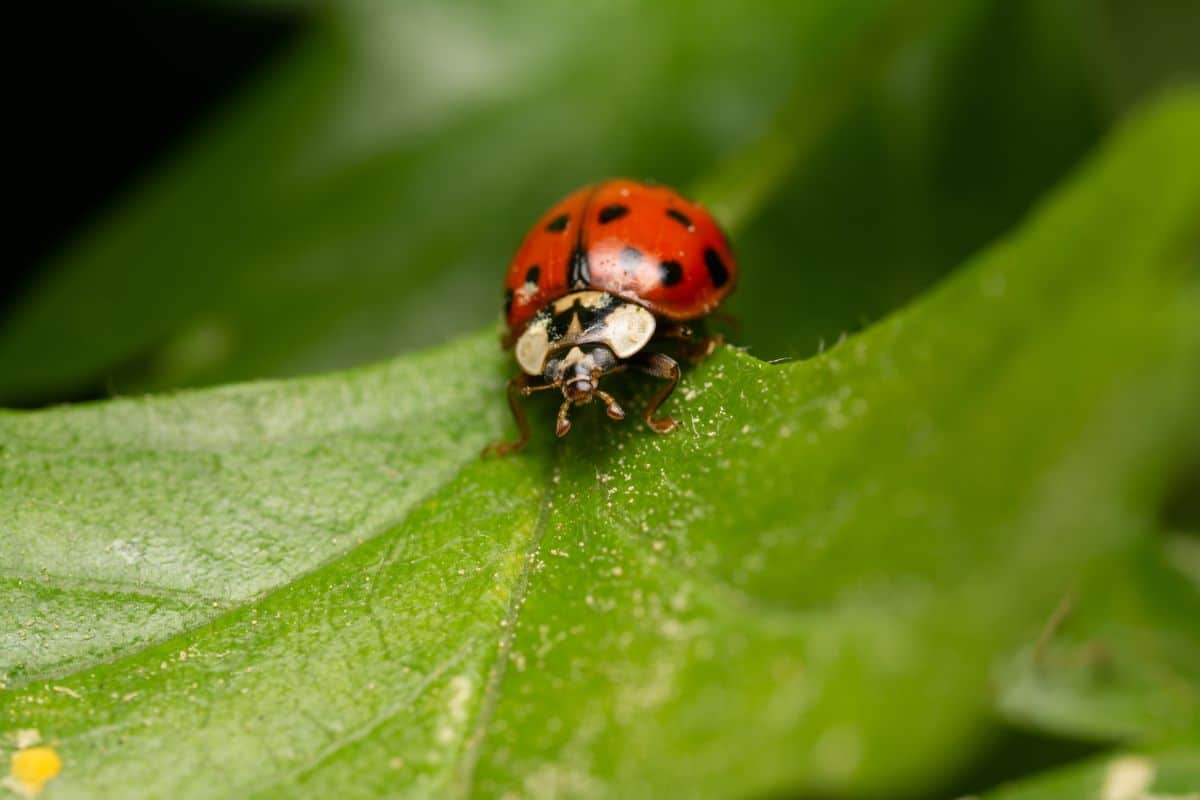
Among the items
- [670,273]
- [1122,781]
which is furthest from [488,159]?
[1122,781]

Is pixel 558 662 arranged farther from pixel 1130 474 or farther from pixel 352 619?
pixel 1130 474

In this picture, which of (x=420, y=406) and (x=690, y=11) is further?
(x=690, y=11)

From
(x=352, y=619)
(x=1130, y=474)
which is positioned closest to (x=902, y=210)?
(x=1130, y=474)

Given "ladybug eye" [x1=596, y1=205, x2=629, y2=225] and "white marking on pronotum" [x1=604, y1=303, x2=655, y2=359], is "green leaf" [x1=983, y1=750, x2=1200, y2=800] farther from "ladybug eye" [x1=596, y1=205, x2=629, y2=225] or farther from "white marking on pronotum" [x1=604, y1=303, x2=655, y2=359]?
Answer: "ladybug eye" [x1=596, y1=205, x2=629, y2=225]

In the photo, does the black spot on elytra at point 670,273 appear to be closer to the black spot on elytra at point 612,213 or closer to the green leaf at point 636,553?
the black spot on elytra at point 612,213

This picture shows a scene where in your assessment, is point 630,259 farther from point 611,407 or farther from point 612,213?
point 611,407

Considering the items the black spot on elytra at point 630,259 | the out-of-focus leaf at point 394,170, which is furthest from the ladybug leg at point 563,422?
the out-of-focus leaf at point 394,170

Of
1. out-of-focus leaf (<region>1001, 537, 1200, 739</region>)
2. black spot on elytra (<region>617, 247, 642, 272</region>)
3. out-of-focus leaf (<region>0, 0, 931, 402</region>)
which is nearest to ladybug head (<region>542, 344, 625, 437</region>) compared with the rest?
black spot on elytra (<region>617, 247, 642, 272</region>)
